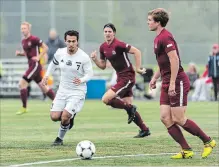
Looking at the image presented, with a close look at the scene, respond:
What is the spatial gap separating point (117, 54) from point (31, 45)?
278 inches

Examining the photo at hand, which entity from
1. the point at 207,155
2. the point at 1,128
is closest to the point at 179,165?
the point at 207,155

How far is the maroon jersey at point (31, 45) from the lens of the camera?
23875 millimetres

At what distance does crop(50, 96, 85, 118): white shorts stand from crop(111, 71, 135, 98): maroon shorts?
2337 millimetres

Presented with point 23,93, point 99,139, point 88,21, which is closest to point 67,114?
point 99,139

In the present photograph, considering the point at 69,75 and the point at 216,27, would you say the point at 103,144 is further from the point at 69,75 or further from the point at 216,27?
the point at 216,27

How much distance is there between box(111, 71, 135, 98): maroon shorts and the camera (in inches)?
683

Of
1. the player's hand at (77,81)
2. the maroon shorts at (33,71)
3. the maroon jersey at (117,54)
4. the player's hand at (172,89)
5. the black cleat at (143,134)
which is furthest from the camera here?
the maroon shorts at (33,71)

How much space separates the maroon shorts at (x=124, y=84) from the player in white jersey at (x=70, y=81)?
222 centimetres

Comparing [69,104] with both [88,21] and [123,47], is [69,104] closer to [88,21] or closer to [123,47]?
[123,47]

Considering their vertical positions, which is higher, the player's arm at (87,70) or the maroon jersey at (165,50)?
the maroon jersey at (165,50)

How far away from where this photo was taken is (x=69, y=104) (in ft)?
48.7

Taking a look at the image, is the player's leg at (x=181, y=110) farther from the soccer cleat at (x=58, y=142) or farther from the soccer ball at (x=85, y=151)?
the soccer cleat at (x=58, y=142)

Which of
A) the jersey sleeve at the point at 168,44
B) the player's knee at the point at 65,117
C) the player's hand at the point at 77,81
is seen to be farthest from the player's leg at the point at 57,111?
the jersey sleeve at the point at 168,44

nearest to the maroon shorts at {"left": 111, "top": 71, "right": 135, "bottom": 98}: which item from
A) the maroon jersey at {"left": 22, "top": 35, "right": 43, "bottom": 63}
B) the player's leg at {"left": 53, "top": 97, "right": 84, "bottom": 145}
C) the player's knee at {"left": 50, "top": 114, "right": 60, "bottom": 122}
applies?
the player's leg at {"left": 53, "top": 97, "right": 84, "bottom": 145}
